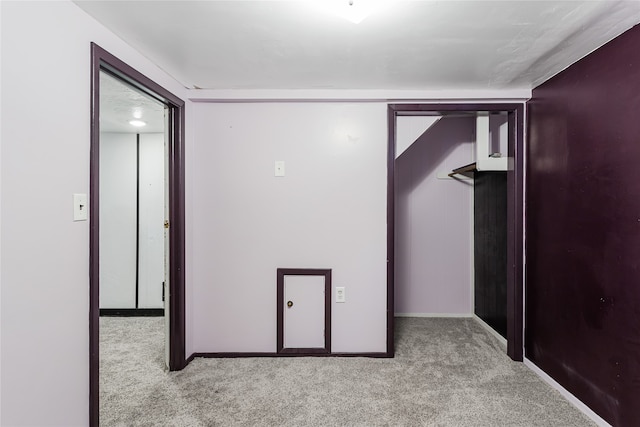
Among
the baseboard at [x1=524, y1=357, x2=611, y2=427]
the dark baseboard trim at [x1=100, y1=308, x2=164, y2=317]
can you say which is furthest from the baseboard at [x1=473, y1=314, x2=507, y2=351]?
the dark baseboard trim at [x1=100, y1=308, x2=164, y2=317]

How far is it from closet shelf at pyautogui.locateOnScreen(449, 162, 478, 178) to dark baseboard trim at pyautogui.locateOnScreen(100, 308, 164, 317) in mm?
3527

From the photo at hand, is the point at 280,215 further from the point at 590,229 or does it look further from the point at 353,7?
the point at 590,229

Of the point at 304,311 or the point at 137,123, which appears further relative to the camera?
the point at 137,123

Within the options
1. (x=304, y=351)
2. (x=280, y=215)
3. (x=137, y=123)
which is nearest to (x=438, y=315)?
(x=304, y=351)

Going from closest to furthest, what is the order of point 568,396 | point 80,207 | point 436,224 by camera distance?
point 80,207, point 568,396, point 436,224

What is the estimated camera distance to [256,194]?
264 centimetres

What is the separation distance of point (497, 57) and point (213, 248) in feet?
7.78

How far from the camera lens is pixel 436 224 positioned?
11.8 ft

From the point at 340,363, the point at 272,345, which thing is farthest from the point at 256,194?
the point at 340,363

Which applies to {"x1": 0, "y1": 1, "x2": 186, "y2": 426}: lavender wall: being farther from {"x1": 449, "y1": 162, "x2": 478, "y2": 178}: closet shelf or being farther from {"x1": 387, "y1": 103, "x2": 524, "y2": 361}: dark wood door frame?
{"x1": 449, "y1": 162, "x2": 478, "y2": 178}: closet shelf

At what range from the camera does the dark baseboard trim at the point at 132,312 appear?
3.70 m

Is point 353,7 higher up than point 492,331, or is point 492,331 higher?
point 353,7

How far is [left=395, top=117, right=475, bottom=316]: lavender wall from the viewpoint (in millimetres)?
3598

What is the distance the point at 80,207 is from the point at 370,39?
1.66m
